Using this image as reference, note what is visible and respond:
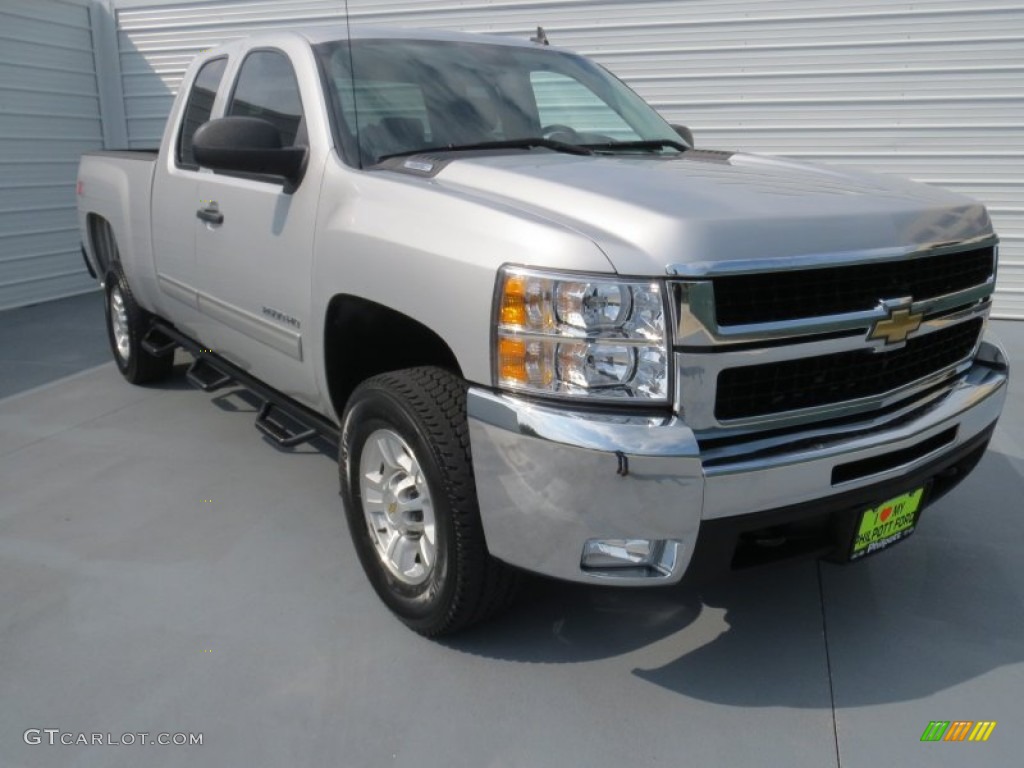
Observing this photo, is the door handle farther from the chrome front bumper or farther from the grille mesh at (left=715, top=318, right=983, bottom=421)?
the grille mesh at (left=715, top=318, right=983, bottom=421)

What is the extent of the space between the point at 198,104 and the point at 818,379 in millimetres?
3331

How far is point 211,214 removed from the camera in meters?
3.86

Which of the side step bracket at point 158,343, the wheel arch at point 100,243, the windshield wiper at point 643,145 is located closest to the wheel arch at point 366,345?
the windshield wiper at point 643,145

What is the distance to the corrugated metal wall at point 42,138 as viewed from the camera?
29.5 ft

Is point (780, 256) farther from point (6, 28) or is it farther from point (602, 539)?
point (6, 28)

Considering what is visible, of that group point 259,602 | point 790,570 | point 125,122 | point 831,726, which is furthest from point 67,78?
point 831,726

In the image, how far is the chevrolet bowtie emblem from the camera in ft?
7.99

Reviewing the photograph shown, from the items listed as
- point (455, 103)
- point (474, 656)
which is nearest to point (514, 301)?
point (474, 656)

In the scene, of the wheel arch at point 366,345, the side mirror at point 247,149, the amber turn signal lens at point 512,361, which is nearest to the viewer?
the amber turn signal lens at point 512,361

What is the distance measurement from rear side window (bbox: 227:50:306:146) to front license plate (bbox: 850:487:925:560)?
2.29 meters

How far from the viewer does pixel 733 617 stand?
117 inches

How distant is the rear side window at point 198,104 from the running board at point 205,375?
1004 mm

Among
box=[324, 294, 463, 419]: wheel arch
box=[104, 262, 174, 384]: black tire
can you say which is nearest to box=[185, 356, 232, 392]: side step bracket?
box=[104, 262, 174, 384]: black tire

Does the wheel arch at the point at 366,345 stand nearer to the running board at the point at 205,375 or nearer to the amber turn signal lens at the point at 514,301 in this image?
the amber turn signal lens at the point at 514,301
